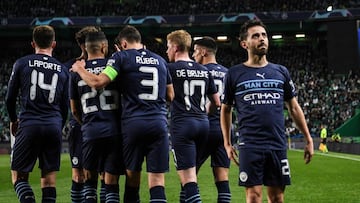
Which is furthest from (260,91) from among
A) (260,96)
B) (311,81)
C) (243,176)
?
(311,81)

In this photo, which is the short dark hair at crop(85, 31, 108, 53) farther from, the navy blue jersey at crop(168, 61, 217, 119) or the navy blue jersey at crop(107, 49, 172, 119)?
the navy blue jersey at crop(168, 61, 217, 119)

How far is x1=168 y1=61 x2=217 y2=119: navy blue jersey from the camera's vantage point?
7.77m

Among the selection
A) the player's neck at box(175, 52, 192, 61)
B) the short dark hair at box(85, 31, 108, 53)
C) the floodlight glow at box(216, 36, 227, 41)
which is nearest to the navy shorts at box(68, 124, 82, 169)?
the short dark hair at box(85, 31, 108, 53)

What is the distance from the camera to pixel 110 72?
6.46 metres

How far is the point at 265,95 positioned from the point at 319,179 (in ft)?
34.1

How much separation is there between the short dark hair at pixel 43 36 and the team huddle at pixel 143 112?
0.01 m

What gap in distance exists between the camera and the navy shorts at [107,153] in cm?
680

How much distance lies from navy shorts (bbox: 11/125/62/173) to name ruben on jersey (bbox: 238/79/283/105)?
2.56m

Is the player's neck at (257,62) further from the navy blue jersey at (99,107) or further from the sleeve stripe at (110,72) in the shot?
the navy blue jersey at (99,107)

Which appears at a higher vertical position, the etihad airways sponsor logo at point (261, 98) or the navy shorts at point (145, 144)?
the etihad airways sponsor logo at point (261, 98)

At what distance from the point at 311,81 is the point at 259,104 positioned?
140ft

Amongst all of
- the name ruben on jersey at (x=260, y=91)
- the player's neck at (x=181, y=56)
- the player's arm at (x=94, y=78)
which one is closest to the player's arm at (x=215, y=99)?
the player's neck at (x=181, y=56)

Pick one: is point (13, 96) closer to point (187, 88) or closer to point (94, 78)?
point (94, 78)

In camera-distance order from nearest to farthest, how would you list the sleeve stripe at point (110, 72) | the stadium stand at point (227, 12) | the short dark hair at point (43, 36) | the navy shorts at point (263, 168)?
the navy shorts at point (263, 168) < the sleeve stripe at point (110, 72) < the short dark hair at point (43, 36) < the stadium stand at point (227, 12)
